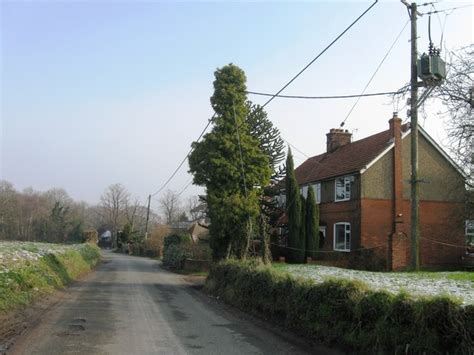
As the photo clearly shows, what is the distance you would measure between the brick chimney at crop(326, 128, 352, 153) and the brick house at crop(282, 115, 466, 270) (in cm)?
538

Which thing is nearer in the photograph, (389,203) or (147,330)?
(147,330)

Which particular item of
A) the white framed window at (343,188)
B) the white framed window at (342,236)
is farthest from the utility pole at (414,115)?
the white framed window at (343,188)

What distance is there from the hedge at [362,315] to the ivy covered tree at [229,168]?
27.9ft

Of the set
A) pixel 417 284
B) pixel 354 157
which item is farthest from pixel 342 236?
pixel 417 284

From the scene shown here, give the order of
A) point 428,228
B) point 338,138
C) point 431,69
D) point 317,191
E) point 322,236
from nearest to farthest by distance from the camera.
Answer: point 431,69 < point 428,228 < point 322,236 < point 317,191 < point 338,138

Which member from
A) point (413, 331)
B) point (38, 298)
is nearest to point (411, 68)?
point (413, 331)

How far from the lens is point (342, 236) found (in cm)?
3462

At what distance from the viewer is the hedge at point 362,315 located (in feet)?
23.6

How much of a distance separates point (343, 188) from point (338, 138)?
782cm

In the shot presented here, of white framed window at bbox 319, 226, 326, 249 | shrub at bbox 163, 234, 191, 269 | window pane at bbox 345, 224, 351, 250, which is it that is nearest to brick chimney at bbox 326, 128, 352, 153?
white framed window at bbox 319, 226, 326, 249

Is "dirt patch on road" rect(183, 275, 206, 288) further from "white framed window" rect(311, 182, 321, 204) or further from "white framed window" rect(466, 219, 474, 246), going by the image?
"white framed window" rect(466, 219, 474, 246)

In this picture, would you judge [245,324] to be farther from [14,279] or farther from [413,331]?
[14,279]

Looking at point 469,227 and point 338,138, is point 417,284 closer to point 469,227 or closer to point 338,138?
point 469,227

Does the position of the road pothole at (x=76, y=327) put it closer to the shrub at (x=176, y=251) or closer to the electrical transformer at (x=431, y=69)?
the electrical transformer at (x=431, y=69)
